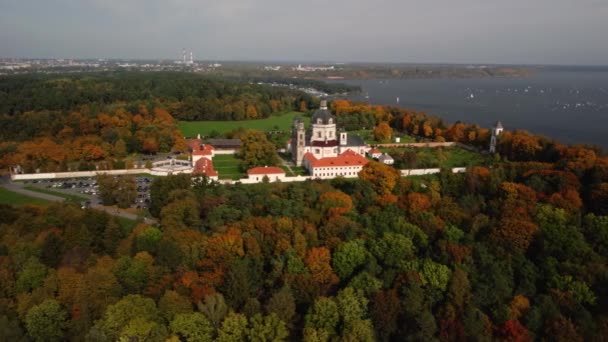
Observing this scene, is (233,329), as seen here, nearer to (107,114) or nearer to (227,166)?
(227,166)

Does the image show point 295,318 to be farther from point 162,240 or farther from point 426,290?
point 162,240

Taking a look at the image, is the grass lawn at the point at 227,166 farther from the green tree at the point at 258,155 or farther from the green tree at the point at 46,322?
the green tree at the point at 46,322

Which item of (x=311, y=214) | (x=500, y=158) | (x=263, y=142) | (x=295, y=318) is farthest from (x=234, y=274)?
(x=500, y=158)

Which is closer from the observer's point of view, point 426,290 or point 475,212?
point 426,290

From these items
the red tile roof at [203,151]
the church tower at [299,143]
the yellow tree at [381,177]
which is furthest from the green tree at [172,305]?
the church tower at [299,143]

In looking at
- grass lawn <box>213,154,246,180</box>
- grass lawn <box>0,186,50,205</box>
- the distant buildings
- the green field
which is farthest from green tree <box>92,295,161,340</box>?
the green field

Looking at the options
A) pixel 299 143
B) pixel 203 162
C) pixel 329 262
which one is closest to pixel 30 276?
A: pixel 329 262
